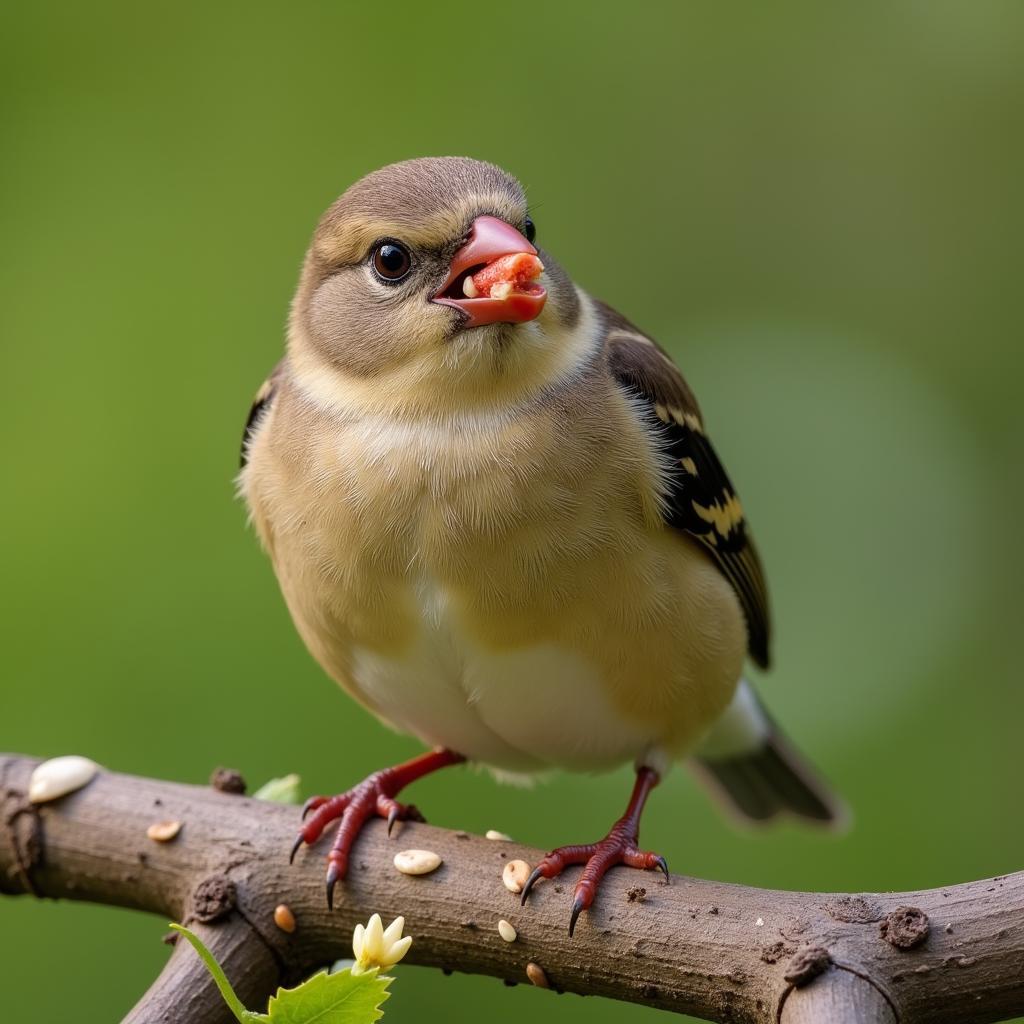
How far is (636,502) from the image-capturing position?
397 centimetres

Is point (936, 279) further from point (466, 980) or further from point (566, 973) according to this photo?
point (566, 973)

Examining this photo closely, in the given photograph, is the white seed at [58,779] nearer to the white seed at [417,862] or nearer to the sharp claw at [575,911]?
the white seed at [417,862]

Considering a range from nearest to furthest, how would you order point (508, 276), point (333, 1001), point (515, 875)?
point (333, 1001) < point (515, 875) < point (508, 276)

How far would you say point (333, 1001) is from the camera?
2455 millimetres

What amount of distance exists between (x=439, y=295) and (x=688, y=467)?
96 centimetres

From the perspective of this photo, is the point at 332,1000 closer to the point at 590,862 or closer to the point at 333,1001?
the point at 333,1001

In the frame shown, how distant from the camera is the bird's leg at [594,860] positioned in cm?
344

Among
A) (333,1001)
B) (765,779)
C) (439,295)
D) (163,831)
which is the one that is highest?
(439,295)

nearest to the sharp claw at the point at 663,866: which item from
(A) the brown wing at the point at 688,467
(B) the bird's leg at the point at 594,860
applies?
(B) the bird's leg at the point at 594,860

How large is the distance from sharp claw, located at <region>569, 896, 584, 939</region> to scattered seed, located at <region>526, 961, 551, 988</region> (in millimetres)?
111

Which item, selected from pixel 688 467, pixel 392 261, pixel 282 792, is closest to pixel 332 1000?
pixel 282 792

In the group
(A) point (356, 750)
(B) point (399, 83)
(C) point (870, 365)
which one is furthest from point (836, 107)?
(A) point (356, 750)

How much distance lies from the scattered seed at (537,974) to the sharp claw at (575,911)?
4.4 inches

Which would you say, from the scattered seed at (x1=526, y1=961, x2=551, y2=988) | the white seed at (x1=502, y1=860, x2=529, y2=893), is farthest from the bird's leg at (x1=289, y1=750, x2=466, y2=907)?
the scattered seed at (x1=526, y1=961, x2=551, y2=988)
